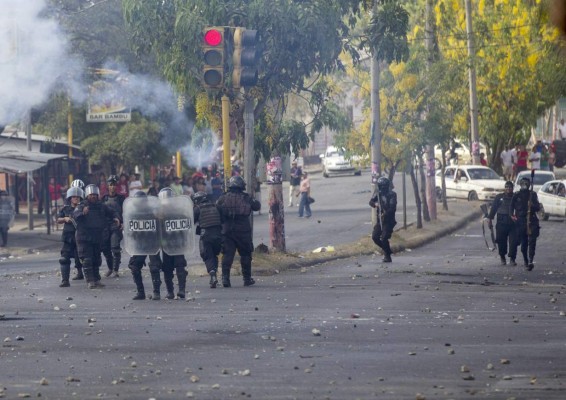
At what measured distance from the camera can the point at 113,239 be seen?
23.1 metres

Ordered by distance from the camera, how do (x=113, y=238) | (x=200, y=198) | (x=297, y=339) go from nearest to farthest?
(x=297, y=339) → (x=200, y=198) → (x=113, y=238)

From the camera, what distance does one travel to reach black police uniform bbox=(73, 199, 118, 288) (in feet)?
68.7

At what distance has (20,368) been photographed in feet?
39.6

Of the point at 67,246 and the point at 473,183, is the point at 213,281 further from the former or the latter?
the point at 473,183

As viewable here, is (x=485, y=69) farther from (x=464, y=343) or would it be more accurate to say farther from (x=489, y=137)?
(x=464, y=343)

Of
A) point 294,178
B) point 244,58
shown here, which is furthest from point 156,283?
point 294,178

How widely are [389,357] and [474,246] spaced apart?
19.2 metres

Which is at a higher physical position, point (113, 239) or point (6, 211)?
point (6, 211)

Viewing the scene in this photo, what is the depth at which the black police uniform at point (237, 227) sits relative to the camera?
20781 millimetres

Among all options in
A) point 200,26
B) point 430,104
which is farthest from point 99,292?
point 430,104

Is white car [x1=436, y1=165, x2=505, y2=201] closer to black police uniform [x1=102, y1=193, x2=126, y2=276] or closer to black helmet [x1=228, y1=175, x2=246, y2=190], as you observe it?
black police uniform [x1=102, y1=193, x2=126, y2=276]

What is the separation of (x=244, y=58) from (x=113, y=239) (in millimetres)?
4235

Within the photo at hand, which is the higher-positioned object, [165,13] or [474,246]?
[165,13]

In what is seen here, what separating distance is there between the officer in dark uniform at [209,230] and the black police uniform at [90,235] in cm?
167
